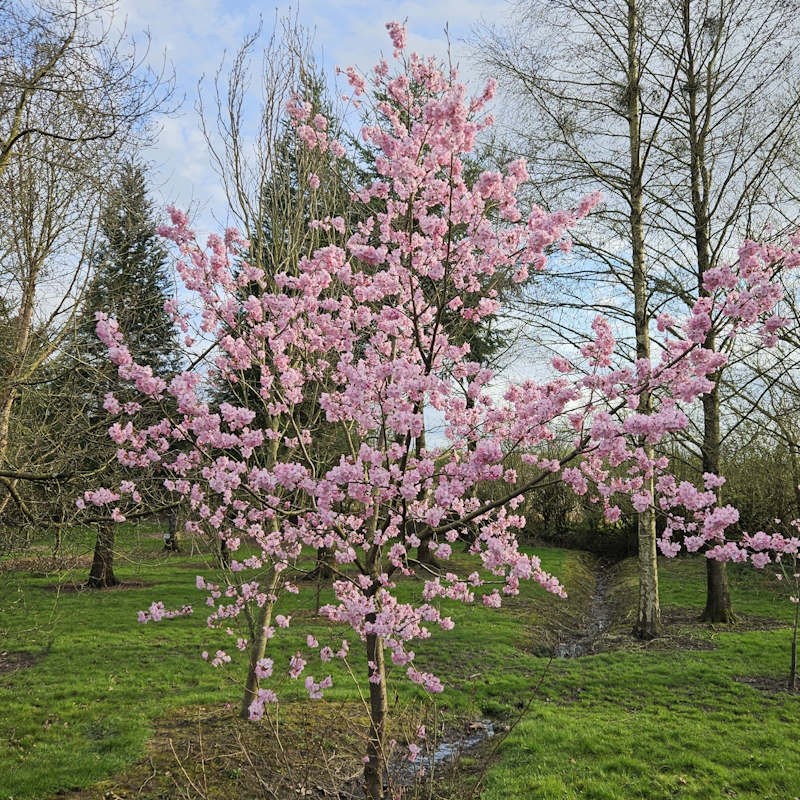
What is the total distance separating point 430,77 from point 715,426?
888 cm

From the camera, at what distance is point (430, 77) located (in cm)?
543

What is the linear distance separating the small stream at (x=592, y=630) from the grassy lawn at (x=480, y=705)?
12.0 inches

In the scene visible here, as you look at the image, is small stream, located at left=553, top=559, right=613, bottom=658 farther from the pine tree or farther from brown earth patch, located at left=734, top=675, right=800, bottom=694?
the pine tree

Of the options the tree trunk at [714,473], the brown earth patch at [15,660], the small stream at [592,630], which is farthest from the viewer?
the tree trunk at [714,473]

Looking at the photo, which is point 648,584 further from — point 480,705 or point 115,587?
point 115,587

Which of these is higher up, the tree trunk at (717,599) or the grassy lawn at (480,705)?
the tree trunk at (717,599)

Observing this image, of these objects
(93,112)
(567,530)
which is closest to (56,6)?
(93,112)

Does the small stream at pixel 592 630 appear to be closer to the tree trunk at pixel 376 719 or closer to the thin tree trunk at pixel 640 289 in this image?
the thin tree trunk at pixel 640 289

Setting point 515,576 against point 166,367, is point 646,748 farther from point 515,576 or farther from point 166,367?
point 166,367

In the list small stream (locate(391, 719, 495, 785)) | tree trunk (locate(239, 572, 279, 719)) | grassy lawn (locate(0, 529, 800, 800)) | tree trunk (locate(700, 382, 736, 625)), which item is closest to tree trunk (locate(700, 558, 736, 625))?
tree trunk (locate(700, 382, 736, 625))

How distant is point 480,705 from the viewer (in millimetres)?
7613

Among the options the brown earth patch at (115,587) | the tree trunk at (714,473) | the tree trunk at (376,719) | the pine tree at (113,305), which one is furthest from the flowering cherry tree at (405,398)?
the brown earth patch at (115,587)

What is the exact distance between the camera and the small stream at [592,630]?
35.2 feet

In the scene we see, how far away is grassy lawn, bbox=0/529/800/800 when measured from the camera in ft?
18.2
